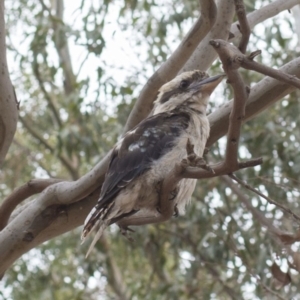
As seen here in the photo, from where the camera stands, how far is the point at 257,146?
492 cm

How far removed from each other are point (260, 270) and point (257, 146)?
941 millimetres

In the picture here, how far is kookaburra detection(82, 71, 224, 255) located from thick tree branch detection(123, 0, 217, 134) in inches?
9.0

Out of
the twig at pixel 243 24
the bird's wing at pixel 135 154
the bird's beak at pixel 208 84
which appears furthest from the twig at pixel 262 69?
the bird's beak at pixel 208 84

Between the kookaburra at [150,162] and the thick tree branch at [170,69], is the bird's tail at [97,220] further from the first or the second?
the thick tree branch at [170,69]

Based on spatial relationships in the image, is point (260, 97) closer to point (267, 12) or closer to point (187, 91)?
point (187, 91)

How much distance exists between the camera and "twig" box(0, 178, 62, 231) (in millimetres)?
3109

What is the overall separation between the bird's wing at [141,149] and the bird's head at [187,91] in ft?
0.36

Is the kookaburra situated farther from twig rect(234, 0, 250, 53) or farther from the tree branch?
the tree branch

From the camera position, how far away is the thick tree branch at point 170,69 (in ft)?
10.1

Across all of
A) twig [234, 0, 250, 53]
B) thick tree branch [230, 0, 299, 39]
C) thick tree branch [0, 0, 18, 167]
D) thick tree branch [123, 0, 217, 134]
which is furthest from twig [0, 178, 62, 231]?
twig [234, 0, 250, 53]

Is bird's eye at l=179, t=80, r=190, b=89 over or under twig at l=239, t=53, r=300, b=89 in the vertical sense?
over

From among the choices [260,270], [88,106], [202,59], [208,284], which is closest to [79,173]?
[88,106]

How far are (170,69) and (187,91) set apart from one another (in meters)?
0.23

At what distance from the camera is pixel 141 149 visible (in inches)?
106
